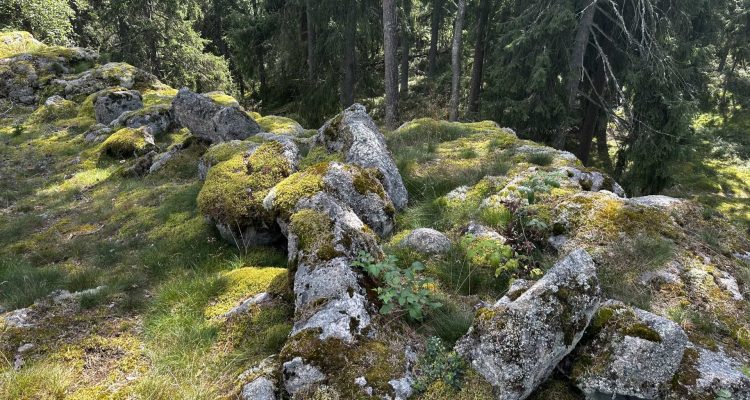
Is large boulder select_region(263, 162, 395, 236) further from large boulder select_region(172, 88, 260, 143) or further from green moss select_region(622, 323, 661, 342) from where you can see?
large boulder select_region(172, 88, 260, 143)

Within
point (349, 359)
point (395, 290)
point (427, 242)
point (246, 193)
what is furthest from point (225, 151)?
point (349, 359)

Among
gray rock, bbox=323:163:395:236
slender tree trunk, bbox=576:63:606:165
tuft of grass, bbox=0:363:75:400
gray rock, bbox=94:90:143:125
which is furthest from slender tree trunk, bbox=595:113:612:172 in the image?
tuft of grass, bbox=0:363:75:400

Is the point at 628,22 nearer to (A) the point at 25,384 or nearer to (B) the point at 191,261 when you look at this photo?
(B) the point at 191,261

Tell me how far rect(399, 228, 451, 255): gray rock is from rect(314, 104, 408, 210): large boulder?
1099 mm

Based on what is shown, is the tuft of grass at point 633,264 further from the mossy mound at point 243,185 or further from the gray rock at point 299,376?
the mossy mound at point 243,185

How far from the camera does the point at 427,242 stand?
4.59 meters

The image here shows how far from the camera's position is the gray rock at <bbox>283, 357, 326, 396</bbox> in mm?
2754

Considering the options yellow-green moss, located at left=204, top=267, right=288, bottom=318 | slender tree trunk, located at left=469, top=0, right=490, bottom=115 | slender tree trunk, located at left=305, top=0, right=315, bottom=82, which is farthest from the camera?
slender tree trunk, located at left=305, top=0, right=315, bottom=82

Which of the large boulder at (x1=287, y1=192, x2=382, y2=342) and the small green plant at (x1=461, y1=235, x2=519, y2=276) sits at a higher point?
the large boulder at (x1=287, y1=192, x2=382, y2=342)

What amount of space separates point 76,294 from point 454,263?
13.0 feet

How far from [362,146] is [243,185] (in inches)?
67.8

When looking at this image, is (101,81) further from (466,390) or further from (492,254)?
(466,390)

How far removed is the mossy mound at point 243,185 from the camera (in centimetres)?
534

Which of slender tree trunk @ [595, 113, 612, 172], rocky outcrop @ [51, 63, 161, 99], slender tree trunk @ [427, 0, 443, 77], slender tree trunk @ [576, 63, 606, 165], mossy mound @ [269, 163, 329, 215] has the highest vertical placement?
slender tree trunk @ [427, 0, 443, 77]
